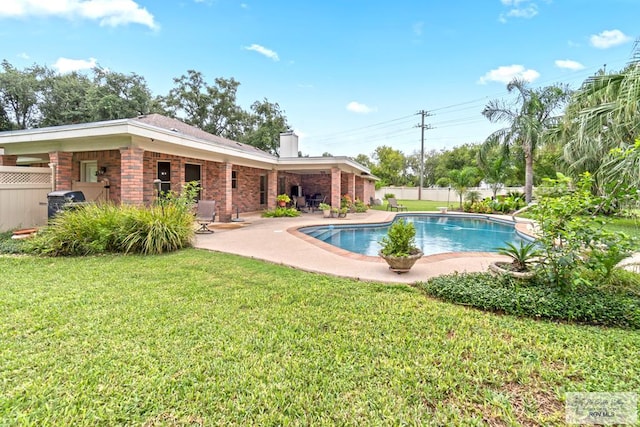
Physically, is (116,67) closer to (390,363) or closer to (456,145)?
(390,363)

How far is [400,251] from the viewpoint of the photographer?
18.8 ft

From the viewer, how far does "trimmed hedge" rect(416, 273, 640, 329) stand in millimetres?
3617

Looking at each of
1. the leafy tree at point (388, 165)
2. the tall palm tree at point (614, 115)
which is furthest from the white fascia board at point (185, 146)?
the leafy tree at point (388, 165)

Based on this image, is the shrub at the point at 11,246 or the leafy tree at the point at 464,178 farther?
the leafy tree at the point at 464,178

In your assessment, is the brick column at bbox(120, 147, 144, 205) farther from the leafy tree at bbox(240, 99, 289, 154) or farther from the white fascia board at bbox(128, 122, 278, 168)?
the leafy tree at bbox(240, 99, 289, 154)

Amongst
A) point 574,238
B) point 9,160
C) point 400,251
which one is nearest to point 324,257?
point 400,251

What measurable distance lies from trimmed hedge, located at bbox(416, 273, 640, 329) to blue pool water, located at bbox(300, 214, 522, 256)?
4829mm

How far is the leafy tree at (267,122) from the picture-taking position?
3089cm

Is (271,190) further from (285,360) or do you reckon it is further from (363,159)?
(363,159)

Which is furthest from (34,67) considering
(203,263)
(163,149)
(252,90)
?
(203,263)

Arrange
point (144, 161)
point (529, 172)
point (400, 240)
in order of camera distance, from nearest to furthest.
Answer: point (400, 240)
point (144, 161)
point (529, 172)

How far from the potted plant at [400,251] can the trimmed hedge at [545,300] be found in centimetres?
99

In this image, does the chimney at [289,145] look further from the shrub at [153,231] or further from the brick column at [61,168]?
the shrub at [153,231]

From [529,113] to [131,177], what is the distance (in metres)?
21.8
